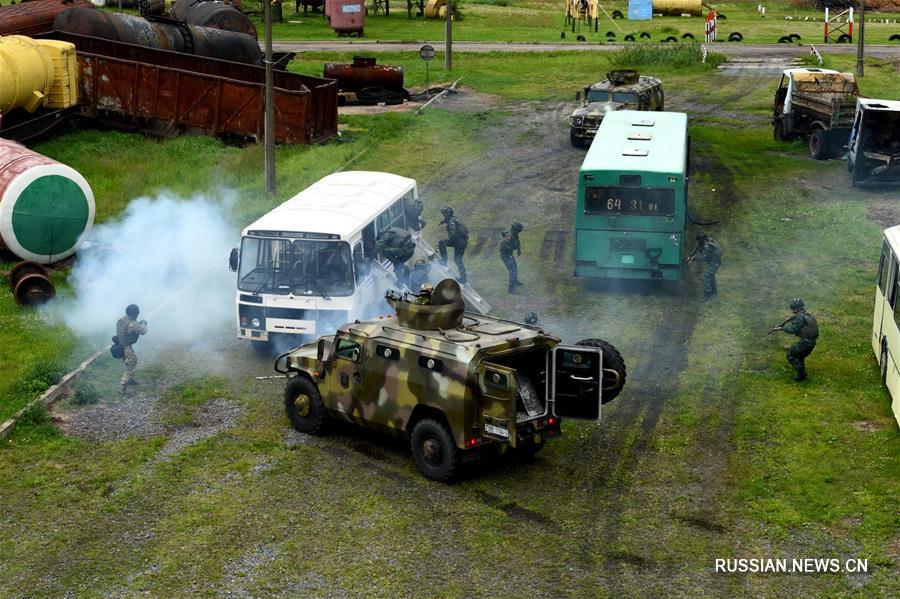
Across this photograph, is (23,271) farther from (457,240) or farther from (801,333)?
(801,333)

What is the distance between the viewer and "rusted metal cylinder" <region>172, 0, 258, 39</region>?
156 ft

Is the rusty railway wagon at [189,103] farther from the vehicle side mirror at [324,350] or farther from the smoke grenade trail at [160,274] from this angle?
the vehicle side mirror at [324,350]

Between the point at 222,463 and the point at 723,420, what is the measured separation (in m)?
7.86

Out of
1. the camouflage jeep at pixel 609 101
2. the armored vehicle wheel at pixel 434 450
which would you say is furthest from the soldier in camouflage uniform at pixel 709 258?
the camouflage jeep at pixel 609 101

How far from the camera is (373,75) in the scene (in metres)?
45.0

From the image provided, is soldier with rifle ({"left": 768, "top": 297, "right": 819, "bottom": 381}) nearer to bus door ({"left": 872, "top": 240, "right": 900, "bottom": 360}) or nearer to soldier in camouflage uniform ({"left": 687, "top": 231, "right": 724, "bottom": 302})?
bus door ({"left": 872, "top": 240, "right": 900, "bottom": 360})

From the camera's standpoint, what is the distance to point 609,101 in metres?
38.3

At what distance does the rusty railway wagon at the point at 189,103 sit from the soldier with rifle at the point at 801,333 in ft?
68.3

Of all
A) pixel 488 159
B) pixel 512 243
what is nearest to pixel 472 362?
pixel 512 243

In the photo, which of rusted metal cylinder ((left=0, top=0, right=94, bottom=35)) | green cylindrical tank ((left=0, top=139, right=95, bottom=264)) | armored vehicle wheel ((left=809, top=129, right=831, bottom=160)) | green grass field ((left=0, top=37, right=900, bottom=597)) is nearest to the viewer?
green grass field ((left=0, top=37, right=900, bottom=597))

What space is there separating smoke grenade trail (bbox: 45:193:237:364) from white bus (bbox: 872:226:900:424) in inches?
486

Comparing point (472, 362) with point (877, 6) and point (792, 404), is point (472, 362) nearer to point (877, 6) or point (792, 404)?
point (792, 404)

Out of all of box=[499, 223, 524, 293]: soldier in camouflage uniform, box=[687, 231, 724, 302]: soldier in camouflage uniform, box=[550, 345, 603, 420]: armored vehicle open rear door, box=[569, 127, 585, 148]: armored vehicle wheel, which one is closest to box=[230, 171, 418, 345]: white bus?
box=[499, 223, 524, 293]: soldier in camouflage uniform

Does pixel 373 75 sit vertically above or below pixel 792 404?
above
